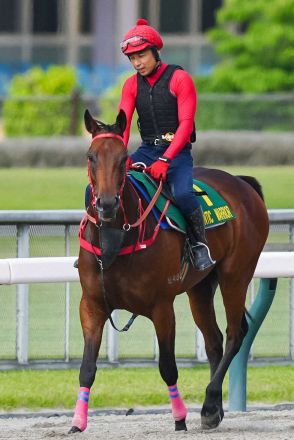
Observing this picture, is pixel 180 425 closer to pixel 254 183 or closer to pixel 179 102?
pixel 179 102

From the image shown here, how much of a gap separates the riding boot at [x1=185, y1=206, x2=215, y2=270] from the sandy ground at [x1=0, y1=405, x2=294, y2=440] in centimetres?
85

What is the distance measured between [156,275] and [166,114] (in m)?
0.89

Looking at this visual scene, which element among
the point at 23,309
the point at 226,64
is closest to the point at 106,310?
the point at 23,309

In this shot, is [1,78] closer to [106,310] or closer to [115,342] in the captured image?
[115,342]

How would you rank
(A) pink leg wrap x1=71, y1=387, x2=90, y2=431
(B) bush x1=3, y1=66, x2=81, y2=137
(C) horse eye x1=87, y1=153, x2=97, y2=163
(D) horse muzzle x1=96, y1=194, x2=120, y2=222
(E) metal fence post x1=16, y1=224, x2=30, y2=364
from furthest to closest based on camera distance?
(B) bush x1=3, y1=66, x2=81, y2=137 < (E) metal fence post x1=16, y1=224, x2=30, y2=364 < (A) pink leg wrap x1=71, y1=387, x2=90, y2=431 < (C) horse eye x1=87, y1=153, x2=97, y2=163 < (D) horse muzzle x1=96, y1=194, x2=120, y2=222

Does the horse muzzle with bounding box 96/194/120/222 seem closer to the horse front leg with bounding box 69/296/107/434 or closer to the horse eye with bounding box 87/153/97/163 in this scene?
the horse eye with bounding box 87/153/97/163

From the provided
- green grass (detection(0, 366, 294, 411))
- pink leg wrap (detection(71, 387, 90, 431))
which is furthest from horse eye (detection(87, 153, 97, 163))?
green grass (detection(0, 366, 294, 411))

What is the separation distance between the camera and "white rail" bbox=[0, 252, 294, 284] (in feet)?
29.1

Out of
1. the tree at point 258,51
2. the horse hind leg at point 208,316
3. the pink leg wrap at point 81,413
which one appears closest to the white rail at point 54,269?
the horse hind leg at point 208,316

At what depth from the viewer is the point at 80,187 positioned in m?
23.8

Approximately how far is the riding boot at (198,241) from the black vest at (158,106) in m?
0.41

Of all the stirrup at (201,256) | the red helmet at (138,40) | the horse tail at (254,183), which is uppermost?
the red helmet at (138,40)

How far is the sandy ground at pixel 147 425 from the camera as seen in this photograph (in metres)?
8.11

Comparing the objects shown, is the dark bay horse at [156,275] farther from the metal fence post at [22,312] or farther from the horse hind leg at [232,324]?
the metal fence post at [22,312]
